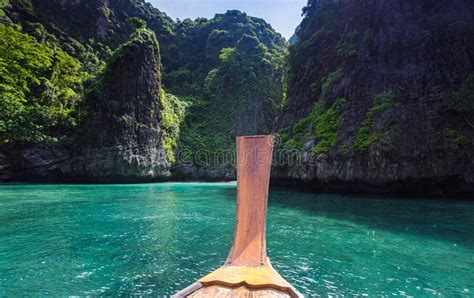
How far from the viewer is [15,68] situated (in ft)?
85.8

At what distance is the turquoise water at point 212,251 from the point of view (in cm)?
507

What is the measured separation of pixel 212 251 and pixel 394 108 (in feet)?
56.9

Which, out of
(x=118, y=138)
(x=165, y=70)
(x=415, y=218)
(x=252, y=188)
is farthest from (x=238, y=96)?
(x=252, y=188)

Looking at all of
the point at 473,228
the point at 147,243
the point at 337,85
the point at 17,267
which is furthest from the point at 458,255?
the point at 337,85

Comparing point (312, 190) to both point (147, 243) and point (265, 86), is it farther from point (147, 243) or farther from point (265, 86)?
point (265, 86)

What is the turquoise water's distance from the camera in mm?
5066

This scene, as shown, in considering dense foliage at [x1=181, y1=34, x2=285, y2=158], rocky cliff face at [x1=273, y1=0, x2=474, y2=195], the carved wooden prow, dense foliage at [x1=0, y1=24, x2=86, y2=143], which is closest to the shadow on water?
rocky cliff face at [x1=273, y1=0, x2=474, y2=195]

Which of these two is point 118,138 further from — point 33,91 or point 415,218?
point 415,218

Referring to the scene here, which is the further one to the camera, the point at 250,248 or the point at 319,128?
the point at 319,128

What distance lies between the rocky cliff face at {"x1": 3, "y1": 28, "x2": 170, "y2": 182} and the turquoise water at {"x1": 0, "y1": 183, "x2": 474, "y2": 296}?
21.1m

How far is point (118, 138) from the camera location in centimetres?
3322

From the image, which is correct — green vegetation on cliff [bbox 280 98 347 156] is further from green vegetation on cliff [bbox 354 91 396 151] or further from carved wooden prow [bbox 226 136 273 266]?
carved wooden prow [bbox 226 136 273 266]

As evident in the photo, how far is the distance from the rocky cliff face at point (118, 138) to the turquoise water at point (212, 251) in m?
21.1

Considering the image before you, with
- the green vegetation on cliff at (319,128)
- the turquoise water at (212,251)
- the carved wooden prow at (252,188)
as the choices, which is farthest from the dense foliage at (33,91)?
the carved wooden prow at (252,188)
